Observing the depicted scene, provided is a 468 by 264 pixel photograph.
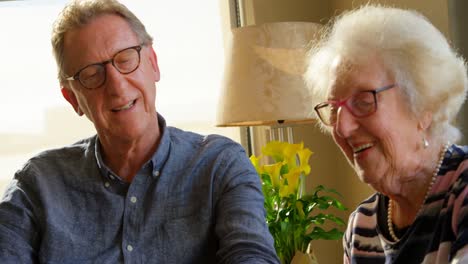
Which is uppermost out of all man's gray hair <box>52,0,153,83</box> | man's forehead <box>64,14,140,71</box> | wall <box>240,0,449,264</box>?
man's gray hair <box>52,0,153,83</box>

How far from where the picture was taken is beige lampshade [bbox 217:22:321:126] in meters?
2.36

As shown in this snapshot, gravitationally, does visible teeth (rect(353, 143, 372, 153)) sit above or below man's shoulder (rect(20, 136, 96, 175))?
above

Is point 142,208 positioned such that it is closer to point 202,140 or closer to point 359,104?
point 202,140

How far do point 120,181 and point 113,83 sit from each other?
0.26 metres

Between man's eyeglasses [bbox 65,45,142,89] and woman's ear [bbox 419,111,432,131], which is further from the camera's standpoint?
man's eyeglasses [bbox 65,45,142,89]

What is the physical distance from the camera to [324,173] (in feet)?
11.1

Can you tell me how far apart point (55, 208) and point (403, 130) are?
94 cm

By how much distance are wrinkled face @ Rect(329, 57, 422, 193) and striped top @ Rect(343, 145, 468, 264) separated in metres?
0.08

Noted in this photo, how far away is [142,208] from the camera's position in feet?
5.92

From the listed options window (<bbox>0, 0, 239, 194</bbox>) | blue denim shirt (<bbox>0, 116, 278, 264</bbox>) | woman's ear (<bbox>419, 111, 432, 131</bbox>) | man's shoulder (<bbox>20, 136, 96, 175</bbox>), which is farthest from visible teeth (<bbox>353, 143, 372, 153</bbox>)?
window (<bbox>0, 0, 239, 194</bbox>)

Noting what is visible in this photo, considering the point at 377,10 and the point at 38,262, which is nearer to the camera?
the point at 377,10

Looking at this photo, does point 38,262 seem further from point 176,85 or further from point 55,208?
point 176,85

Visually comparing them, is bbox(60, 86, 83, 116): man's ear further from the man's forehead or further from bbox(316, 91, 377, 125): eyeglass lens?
bbox(316, 91, 377, 125): eyeglass lens

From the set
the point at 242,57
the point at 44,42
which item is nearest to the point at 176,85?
the point at 44,42
